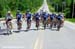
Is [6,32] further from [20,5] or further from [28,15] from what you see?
[20,5]

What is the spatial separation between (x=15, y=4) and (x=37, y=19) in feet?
296

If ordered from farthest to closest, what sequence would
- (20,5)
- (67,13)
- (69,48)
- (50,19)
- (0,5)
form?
(20,5) → (67,13) → (0,5) → (50,19) → (69,48)

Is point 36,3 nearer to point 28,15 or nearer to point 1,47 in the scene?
point 28,15

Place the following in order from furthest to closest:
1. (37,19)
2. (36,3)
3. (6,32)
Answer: (36,3)
(37,19)
(6,32)

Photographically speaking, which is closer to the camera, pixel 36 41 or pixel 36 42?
pixel 36 42

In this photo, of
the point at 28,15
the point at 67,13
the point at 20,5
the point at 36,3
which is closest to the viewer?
the point at 28,15

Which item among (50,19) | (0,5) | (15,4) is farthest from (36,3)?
(50,19)

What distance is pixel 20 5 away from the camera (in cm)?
13300

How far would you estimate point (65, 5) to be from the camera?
136 metres

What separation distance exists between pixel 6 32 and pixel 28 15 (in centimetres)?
538

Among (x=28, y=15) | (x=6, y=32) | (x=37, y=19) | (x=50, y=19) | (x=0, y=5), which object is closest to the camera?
(x=6, y=32)

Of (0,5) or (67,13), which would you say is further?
(67,13)

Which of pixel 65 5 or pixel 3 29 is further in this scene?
pixel 65 5

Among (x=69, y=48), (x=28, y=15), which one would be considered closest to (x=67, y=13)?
(x=28, y=15)
